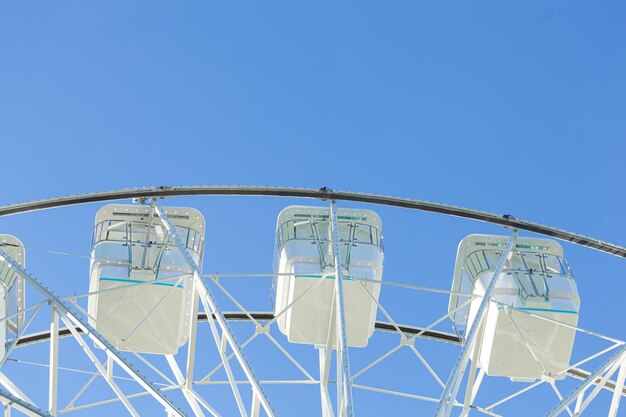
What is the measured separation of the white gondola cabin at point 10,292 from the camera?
23547mm

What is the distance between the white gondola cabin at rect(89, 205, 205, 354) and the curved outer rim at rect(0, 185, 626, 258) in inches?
61.0

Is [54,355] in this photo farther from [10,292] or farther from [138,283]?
[10,292]

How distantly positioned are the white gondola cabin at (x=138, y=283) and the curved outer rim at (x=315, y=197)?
5.08 ft

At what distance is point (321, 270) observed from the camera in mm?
22469

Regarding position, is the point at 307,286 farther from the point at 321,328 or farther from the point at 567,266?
the point at 567,266

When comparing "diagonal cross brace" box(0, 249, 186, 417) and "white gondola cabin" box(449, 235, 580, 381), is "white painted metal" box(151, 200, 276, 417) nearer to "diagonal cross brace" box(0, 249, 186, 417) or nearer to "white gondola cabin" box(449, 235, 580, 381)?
"diagonal cross brace" box(0, 249, 186, 417)

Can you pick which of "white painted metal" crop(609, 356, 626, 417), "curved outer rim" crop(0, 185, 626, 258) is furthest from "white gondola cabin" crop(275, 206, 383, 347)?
"white painted metal" crop(609, 356, 626, 417)

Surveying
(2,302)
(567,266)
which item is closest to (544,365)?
(567,266)

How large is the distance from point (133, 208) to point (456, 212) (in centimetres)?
832

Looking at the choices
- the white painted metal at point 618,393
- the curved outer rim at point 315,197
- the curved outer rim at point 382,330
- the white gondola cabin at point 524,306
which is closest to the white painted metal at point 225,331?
the curved outer rim at point 315,197

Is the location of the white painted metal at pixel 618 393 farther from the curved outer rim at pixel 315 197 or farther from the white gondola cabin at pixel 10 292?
the white gondola cabin at pixel 10 292

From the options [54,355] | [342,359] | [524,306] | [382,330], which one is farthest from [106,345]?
[382,330]

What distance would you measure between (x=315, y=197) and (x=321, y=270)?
1805 millimetres

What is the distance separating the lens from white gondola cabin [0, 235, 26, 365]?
23547 millimetres
